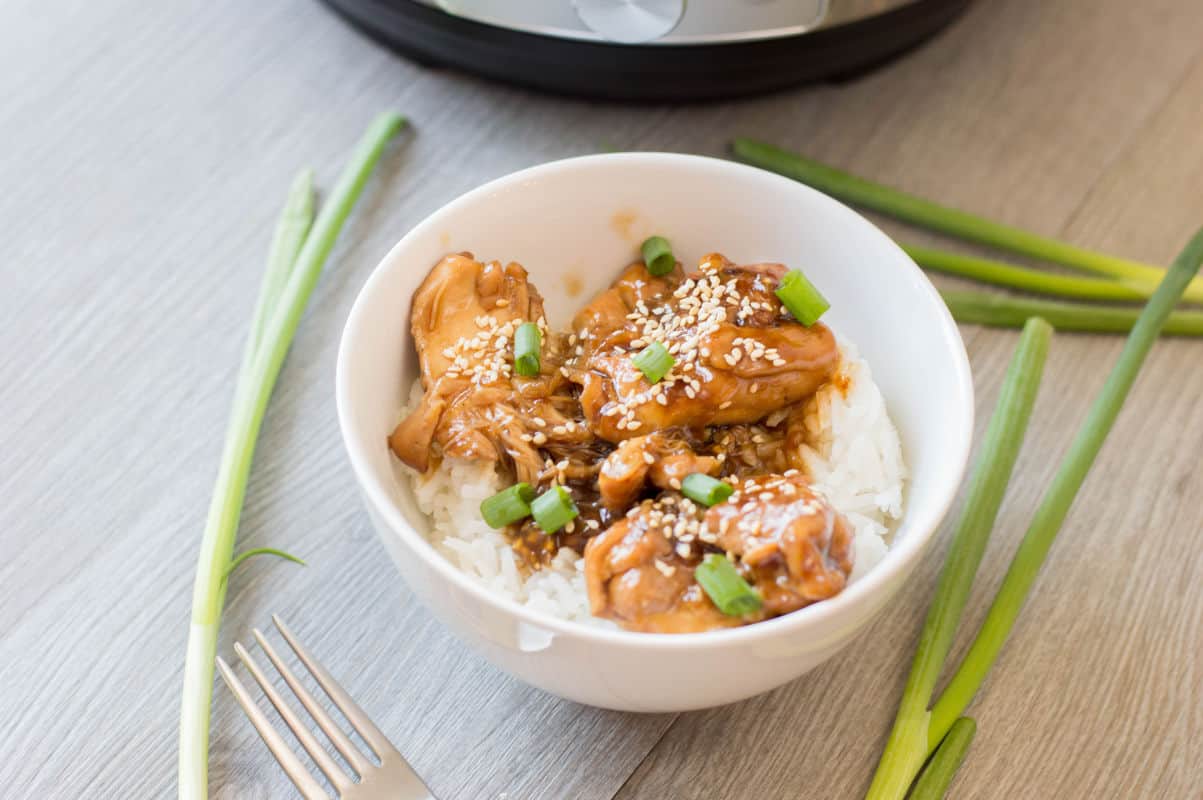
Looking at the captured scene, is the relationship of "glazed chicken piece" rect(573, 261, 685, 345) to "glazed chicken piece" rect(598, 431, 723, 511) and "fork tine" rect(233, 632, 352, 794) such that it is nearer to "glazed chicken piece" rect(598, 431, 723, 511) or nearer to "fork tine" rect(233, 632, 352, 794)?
"glazed chicken piece" rect(598, 431, 723, 511)

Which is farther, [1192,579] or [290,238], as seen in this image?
[290,238]

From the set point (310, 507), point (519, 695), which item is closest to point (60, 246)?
point (310, 507)

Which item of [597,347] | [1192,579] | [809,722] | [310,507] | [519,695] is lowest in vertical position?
[1192,579]

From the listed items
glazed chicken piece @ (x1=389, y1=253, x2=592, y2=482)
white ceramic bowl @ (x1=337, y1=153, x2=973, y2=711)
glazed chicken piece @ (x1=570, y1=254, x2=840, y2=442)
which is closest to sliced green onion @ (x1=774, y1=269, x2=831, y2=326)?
glazed chicken piece @ (x1=570, y1=254, x2=840, y2=442)

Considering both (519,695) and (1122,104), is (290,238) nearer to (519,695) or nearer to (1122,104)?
(519,695)

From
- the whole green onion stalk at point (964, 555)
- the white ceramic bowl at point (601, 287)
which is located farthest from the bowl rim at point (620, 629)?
the whole green onion stalk at point (964, 555)

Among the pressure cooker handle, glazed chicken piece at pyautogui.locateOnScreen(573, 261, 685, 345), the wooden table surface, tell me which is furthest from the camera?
the pressure cooker handle
